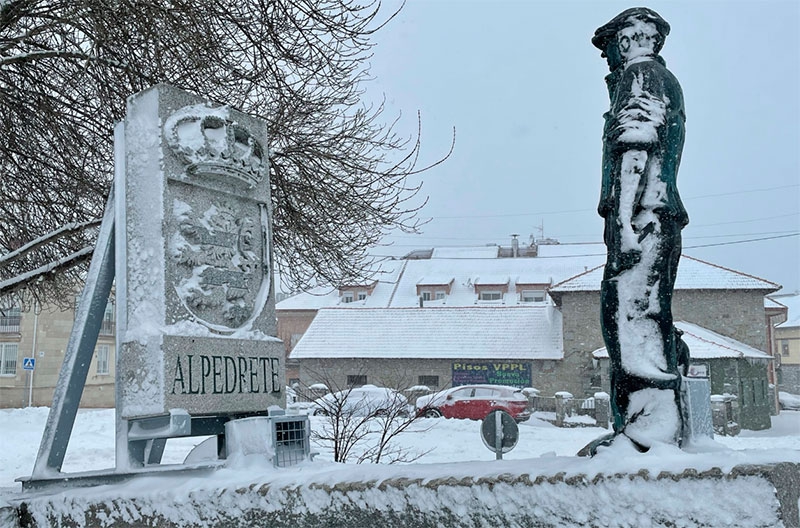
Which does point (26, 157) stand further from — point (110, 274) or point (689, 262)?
point (689, 262)

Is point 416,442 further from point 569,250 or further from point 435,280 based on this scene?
point 569,250

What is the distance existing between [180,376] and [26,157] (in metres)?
5.22

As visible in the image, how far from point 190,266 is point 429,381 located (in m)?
26.1

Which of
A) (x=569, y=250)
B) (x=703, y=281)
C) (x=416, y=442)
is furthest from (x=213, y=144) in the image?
(x=569, y=250)

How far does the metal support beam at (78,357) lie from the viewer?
4680mm

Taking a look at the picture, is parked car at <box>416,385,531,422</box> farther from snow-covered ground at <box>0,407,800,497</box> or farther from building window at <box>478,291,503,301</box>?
building window at <box>478,291,503,301</box>

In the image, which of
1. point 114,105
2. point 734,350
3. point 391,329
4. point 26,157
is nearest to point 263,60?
point 114,105

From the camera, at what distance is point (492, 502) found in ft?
10.8

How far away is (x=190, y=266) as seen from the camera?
4.77 meters

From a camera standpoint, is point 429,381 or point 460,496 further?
point 429,381

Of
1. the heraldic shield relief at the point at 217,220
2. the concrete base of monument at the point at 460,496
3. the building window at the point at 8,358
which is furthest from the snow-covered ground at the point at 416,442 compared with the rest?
the building window at the point at 8,358

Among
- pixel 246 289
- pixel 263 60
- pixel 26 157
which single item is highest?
pixel 263 60

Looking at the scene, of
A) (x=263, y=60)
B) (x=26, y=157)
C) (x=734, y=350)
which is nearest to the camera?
(x=263, y=60)

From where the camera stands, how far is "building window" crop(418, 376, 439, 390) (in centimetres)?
3025
